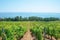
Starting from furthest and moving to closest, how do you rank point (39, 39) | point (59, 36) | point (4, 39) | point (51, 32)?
point (51, 32) → point (59, 36) → point (39, 39) → point (4, 39)

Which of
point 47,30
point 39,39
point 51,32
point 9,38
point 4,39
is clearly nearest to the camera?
point 4,39

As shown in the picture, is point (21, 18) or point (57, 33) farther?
point (21, 18)

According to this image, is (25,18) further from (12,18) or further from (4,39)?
(4,39)

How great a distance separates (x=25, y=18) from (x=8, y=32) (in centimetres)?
5832

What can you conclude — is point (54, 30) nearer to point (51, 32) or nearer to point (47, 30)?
point (51, 32)

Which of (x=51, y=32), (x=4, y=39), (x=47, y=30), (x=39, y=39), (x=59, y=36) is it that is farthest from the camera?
(x=47, y=30)

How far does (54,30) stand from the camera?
2255cm

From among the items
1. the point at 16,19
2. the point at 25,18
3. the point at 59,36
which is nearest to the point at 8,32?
the point at 59,36

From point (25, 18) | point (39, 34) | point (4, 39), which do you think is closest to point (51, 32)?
point (39, 34)

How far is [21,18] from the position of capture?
74562 millimetres

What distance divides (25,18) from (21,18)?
94.6 inches

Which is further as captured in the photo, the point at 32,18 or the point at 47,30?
the point at 32,18

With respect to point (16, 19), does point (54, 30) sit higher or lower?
higher

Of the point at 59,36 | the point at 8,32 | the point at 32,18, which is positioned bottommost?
the point at 32,18
